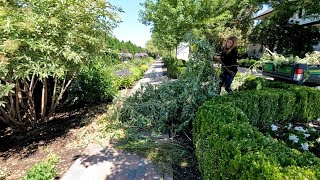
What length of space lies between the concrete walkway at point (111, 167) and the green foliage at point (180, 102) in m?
1.29

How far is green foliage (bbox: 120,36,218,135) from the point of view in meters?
5.37

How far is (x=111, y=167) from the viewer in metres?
3.82

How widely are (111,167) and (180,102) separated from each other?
242 cm

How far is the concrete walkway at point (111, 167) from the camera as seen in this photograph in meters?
3.53

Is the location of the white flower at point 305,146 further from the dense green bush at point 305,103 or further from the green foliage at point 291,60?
the green foliage at point 291,60

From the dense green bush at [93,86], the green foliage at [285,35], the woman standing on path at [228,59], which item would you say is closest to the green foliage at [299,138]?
the woman standing on path at [228,59]

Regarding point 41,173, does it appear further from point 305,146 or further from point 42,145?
point 305,146

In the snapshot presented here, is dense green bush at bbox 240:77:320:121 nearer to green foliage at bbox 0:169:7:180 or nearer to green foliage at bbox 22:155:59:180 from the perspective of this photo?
green foliage at bbox 22:155:59:180

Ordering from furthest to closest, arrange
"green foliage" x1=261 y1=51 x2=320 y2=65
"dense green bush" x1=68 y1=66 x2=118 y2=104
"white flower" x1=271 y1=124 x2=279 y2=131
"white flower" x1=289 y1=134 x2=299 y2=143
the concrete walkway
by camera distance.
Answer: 1. "dense green bush" x1=68 y1=66 x2=118 y2=104
2. "green foliage" x1=261 y1=51 x2=320 y2=65
3. "white flower" x1=271 y1=124 x2=279 y2=131
4. "white flower" x1=289 y1=134 x2=299 y2=143
5. the concrete walkway

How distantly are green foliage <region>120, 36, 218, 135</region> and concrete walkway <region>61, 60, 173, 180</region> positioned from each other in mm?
1289

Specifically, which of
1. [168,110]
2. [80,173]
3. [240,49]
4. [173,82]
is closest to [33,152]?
[80,173]

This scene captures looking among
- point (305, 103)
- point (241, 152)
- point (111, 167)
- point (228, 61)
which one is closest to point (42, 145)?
point (111, 167)

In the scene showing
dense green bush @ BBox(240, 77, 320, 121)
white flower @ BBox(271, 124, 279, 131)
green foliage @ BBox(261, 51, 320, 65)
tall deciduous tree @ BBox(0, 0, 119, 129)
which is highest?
tall deciduous tree @ BBox(0, 0, 119, 129)

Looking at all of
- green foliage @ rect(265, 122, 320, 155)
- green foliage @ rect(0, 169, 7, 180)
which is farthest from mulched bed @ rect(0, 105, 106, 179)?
green foliage @ rect(265, 122, 320, 155)
